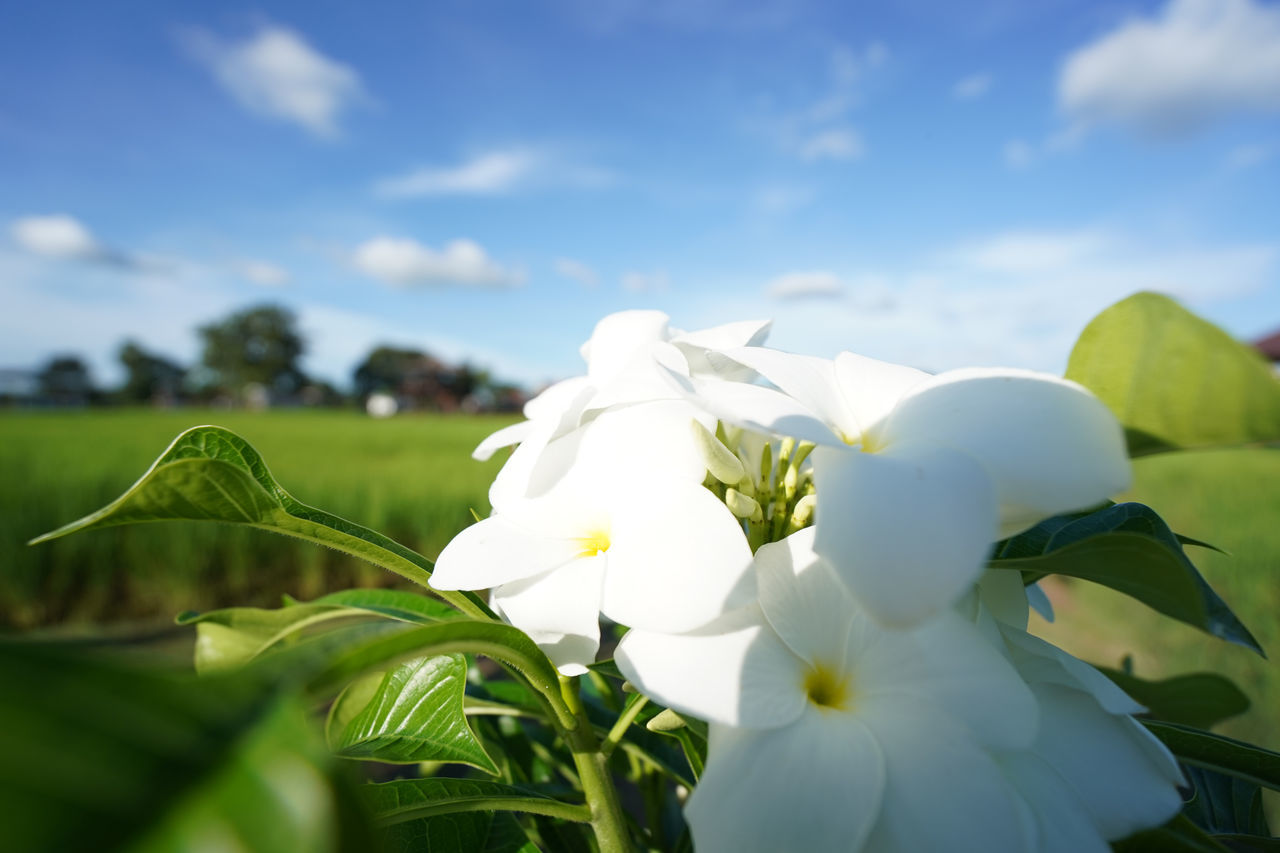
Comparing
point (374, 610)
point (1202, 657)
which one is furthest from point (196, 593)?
point (1202, 657)

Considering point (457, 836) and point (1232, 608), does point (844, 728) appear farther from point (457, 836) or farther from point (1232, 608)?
point (1232, 608)

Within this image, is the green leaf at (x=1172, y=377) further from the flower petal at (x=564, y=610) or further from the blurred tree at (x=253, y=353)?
the blurred tree at (x=253, y=353)

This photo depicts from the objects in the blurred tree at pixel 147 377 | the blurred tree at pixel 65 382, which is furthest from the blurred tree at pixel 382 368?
the blurred tree at pixel 65 382

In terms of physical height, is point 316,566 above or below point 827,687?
below

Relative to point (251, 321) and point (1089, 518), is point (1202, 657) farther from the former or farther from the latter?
point (251, 321)

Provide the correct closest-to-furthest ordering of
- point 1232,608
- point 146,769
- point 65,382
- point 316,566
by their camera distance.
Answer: point 146,769 < point 1232,608 < point 316,566 < point 65,382

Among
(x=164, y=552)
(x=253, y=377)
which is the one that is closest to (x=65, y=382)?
(x=253, y=377)
